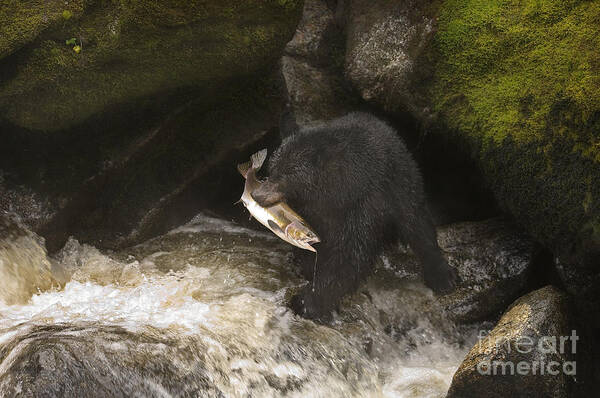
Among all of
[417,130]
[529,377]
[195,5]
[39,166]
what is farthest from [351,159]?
[39,166]

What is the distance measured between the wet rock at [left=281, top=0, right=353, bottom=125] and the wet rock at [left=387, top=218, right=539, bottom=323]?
1.54 meters

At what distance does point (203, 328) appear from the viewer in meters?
4.15

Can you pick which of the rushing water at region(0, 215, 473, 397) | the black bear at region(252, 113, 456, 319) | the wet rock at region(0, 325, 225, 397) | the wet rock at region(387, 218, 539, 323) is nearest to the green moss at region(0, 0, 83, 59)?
the rushing water at region(0, 215, 473, 397)

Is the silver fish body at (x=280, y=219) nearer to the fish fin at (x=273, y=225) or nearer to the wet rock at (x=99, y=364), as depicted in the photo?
the fish fin at (x=273, y=225)

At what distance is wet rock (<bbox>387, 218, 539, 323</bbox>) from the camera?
5113 millimetres

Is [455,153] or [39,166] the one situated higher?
[455,153]

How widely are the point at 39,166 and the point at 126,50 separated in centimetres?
122

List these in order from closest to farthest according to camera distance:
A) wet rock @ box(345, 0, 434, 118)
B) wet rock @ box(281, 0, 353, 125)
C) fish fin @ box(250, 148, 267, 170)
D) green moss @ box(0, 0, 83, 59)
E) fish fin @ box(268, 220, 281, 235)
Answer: fish fin @ box(268, 220, 281, 235) → green moss @ box(0, 0, 83, 59) → fish fin @ box(250, 148, 267, 170) → wet rock @ box(345, 0, 434, 118) → wet rock @ box(281, 0, 353, 125)

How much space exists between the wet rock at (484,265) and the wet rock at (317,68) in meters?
1.54

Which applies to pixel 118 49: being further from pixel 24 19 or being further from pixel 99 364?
pixel 99 364

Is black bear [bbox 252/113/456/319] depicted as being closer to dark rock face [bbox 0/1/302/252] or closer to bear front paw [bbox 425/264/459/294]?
bear front paw [bbox 425/264/459/294]

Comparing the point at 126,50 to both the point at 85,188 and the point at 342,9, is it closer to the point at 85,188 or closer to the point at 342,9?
the point at 85,188

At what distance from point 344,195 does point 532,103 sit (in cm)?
152

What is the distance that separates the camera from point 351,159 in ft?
15.6
